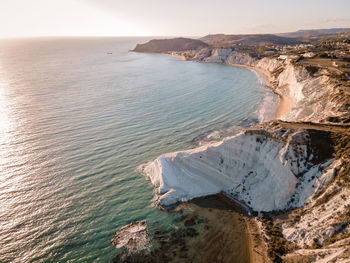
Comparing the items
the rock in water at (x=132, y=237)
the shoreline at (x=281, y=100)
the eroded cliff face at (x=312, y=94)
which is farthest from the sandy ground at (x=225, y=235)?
the shoreline at (x=281, y=100)

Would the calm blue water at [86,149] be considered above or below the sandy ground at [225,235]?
above

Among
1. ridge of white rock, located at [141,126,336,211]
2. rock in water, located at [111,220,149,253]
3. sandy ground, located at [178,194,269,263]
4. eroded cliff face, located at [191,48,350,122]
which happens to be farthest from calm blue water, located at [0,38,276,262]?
eroded cliff face, located at [191,48,350,122]

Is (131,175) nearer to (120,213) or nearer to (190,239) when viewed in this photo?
(120,213)

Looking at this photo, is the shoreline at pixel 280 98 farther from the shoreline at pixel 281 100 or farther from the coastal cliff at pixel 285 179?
the coastal cliff at pixel 285 179

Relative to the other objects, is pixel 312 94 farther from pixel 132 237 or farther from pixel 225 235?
pixel 132 237

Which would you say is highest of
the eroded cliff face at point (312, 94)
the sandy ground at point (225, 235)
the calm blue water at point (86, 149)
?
the eroded cliff face at point (312, 94)

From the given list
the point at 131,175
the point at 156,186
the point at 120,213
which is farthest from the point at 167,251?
the point at 131,175
